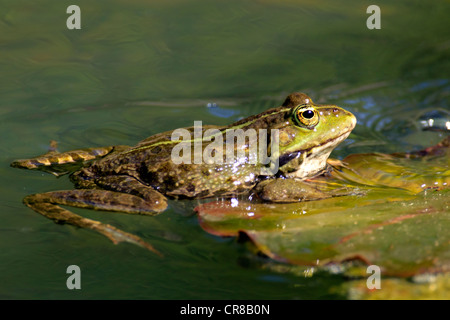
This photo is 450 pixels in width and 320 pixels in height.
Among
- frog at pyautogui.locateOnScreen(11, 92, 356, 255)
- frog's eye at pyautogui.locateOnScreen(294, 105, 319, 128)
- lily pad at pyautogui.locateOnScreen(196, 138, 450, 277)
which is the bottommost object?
lily pad at pyautogui.locateOnScreen(196, 138, 450, 277)

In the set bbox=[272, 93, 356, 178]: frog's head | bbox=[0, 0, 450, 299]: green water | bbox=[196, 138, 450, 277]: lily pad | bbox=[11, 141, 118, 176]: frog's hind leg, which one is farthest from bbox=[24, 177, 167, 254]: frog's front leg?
bbox=[272, 93, 356, 178]: frog's head

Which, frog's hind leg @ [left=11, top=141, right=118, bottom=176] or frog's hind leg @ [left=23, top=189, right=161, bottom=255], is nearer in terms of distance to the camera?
frog's hind leg @ [left=23, top=189, right=161, bottom=255]

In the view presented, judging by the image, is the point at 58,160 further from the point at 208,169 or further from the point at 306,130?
the point at 306,130

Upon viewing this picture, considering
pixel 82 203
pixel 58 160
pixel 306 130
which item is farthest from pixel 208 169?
pixel 58 160

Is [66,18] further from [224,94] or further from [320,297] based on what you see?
[320,297]

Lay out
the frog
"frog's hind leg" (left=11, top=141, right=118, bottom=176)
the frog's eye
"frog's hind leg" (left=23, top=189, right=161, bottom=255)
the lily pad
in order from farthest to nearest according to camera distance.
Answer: "frog's hind leg" (left=11, top=141, right=118, bottom=176) < the frog's eye < the frog < "frog's hind leg" (left=23, top=189, right=161, bottom=255) < the lily pad

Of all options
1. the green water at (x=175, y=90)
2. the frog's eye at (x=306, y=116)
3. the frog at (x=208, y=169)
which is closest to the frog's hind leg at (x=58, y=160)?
the frog at (x=208, y=169)

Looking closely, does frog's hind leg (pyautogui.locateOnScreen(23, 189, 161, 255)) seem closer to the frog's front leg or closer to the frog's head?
the frog's front leg
